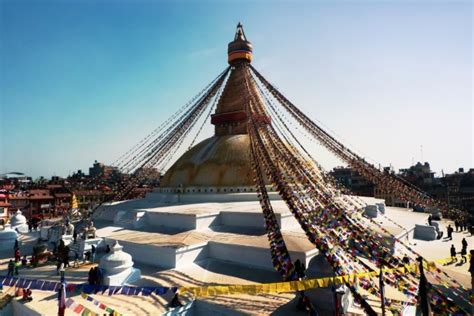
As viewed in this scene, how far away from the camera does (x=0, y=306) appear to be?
25.4ft

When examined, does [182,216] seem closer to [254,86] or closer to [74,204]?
[254,86]

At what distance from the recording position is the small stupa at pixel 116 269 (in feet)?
27.3

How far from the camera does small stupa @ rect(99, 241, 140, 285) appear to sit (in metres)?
8.34

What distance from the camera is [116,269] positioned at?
8414 millimetres

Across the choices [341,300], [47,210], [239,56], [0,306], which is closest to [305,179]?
[341,300]

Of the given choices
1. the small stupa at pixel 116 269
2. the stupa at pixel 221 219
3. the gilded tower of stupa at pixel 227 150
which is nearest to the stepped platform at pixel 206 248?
the stupa at pixel 221 219

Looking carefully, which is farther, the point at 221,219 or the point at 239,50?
the point at 239,50

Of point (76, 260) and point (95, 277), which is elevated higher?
point (95, 277)

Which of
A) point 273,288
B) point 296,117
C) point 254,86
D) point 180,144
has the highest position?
point 254,86

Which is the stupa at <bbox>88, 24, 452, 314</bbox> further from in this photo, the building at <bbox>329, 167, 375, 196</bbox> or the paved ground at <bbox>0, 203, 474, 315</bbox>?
the building at <bbox>329, 167, 375, 196</bbox>

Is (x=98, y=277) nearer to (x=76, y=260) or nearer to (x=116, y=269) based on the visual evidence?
(x=116, y=269)

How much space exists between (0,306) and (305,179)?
29.5 ft

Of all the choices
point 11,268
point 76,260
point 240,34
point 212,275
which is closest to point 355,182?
point 240,34

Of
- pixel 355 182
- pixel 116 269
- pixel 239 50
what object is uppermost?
pixel 239 50
